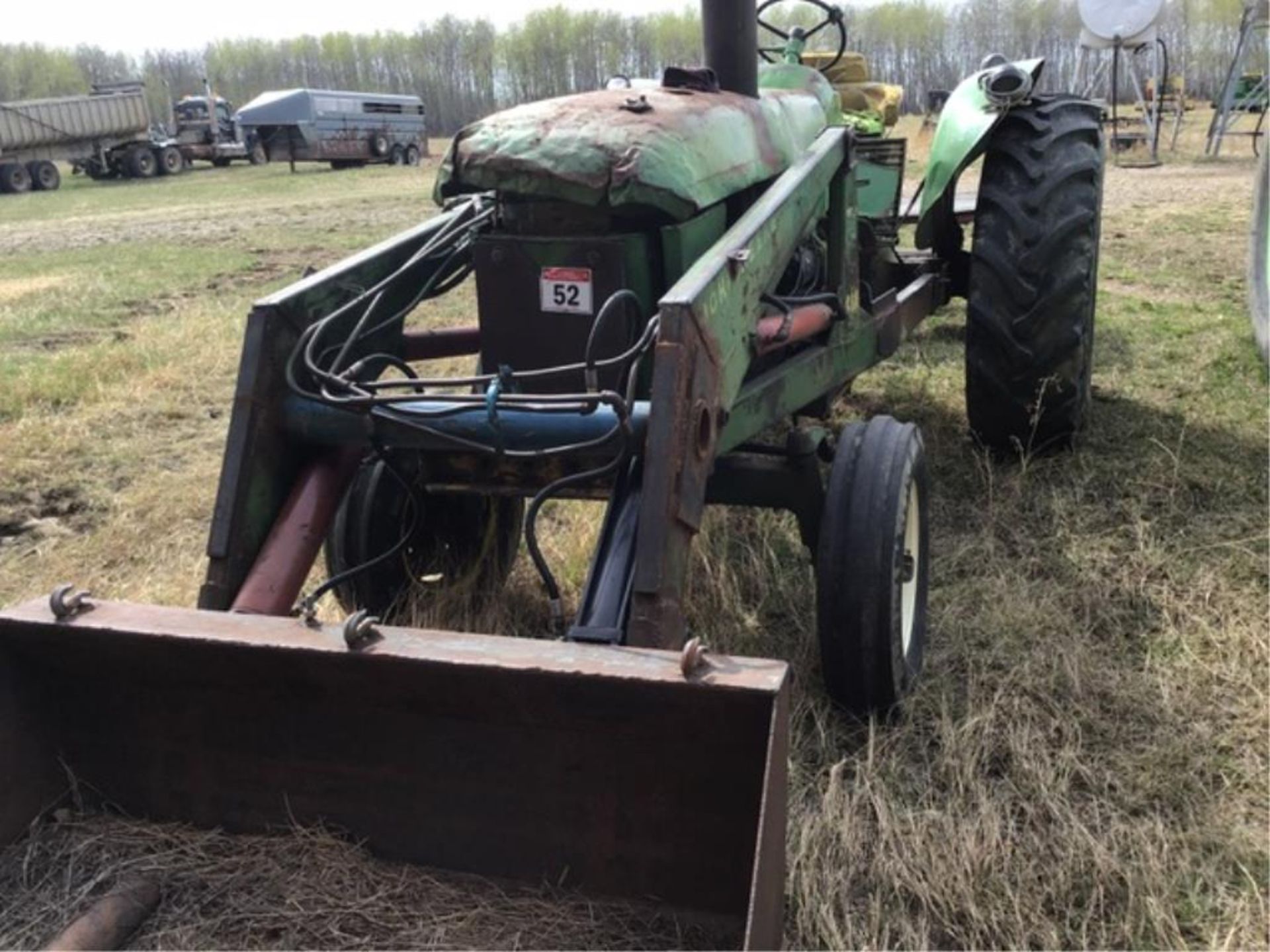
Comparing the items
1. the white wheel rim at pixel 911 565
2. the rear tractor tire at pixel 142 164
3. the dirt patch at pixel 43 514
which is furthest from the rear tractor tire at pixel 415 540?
the rear tractor tire at pixel 142 164


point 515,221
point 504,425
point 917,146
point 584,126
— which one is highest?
point 584,126

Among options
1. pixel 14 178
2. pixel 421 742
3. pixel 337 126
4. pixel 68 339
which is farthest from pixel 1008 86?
pixel 337 126

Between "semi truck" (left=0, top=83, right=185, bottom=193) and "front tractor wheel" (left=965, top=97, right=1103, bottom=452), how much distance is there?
1217 inches

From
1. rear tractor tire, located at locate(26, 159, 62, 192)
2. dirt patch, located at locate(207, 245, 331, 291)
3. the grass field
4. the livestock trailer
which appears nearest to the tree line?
the livestock trailer

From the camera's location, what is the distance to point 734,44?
3742mm

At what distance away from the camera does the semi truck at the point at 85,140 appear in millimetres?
30094

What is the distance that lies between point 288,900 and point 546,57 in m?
65.3

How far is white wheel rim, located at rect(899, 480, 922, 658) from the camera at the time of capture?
307 centimetres

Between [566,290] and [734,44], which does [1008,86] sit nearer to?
[734,44]

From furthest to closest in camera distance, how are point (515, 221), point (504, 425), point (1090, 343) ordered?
point (1090, 343)
point (515, 221)
point (504, 425)

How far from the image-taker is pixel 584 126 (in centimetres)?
297

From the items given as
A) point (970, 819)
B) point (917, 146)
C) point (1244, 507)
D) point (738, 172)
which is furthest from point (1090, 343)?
point (917, 146)

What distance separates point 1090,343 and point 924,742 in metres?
2.23

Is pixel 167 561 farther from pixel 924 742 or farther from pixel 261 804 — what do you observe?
pixel 924 742
